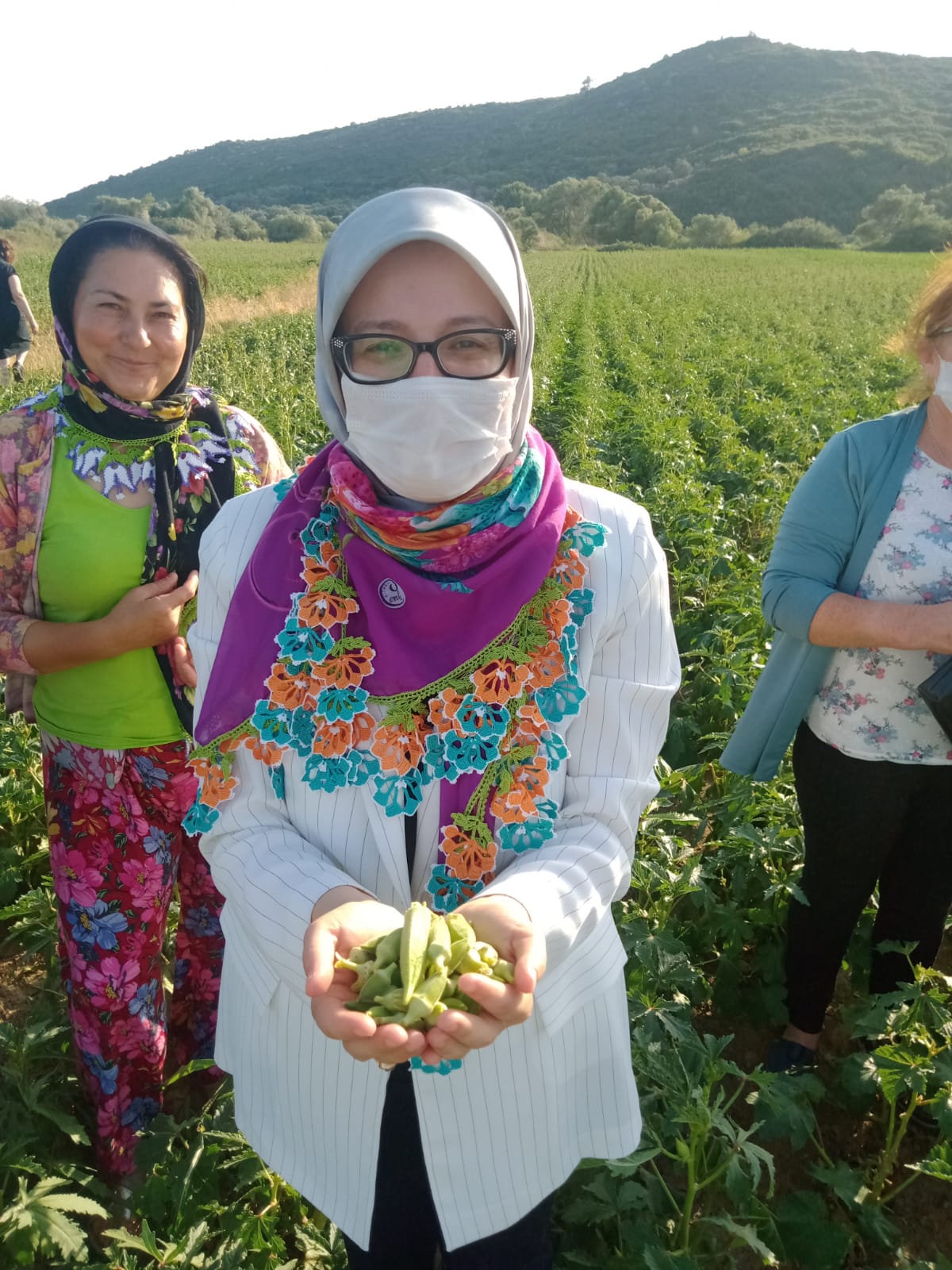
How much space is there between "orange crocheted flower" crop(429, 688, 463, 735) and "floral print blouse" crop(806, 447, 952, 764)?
49.8 inches

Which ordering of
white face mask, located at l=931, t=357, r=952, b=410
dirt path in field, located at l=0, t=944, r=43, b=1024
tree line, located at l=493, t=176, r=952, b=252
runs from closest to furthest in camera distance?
1. white face mask, located at l=931, t=357, r=952, b=410
2. dirt path in field, located at l=0, t=944, r=43, b=1024
3. tree line, located at l=493, t=176, r=952, b=252

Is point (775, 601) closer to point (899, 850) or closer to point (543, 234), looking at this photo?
point (899, 850)

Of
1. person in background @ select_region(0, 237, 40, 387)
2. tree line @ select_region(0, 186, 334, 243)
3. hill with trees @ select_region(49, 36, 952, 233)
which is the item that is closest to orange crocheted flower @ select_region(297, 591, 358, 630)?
person in background @ select_region(0, 237, 40, 387)

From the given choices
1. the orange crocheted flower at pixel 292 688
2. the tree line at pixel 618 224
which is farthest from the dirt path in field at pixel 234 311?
the tree line at pixel 618 224

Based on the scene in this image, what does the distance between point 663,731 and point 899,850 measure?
1.29 m

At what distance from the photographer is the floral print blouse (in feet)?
6.70

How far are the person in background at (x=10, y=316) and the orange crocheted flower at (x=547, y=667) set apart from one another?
10.3 meters

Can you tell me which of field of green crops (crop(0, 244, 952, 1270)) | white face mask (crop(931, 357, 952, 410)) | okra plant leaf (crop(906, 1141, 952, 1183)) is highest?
white face mask (crop(931, 357, 952, 410))

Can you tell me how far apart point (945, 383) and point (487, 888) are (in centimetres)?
157

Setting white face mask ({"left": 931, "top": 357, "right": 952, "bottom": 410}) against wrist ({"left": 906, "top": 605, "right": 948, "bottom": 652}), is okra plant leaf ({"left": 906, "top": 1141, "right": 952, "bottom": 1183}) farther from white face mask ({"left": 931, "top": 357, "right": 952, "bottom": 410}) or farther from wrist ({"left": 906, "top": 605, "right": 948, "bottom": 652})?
white face mask ({"left": 931, "top": 357, "right": 952, "bottom": 410})

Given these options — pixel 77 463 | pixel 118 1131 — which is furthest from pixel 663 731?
pixel 118 1131

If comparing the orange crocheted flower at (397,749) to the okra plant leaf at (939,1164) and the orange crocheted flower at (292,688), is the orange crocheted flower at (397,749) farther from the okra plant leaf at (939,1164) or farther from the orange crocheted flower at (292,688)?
the okra plant leaf at (939,1164)

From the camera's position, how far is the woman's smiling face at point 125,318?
1952mm

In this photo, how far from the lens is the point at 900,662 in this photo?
213cm
